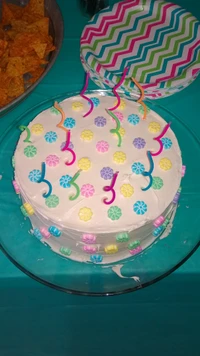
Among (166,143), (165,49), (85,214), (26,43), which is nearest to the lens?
(85,214)

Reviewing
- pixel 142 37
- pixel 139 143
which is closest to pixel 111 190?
pixel 139 143

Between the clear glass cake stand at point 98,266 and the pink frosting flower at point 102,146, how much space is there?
231mm

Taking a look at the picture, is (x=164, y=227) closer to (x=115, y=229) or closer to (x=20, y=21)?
(x=115, y=229)

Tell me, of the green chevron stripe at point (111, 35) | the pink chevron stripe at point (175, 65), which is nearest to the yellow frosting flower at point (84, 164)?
the pink chevron stripe at point (175, 65)

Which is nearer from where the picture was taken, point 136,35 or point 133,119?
point 133,119

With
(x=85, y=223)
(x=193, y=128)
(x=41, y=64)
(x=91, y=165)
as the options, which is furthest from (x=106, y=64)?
(x=85, y=223)

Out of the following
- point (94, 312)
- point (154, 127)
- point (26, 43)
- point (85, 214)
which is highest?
point (26, 43)

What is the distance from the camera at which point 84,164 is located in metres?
0.89

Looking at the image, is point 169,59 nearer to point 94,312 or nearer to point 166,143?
point 166,143

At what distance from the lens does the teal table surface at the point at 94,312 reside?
0.96 meters

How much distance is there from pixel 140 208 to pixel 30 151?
0.86 ft

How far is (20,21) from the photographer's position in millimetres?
1227

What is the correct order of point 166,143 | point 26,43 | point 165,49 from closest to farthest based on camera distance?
point 166,143 → point 26,43 → point 165,49

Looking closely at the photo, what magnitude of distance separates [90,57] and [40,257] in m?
0.59
